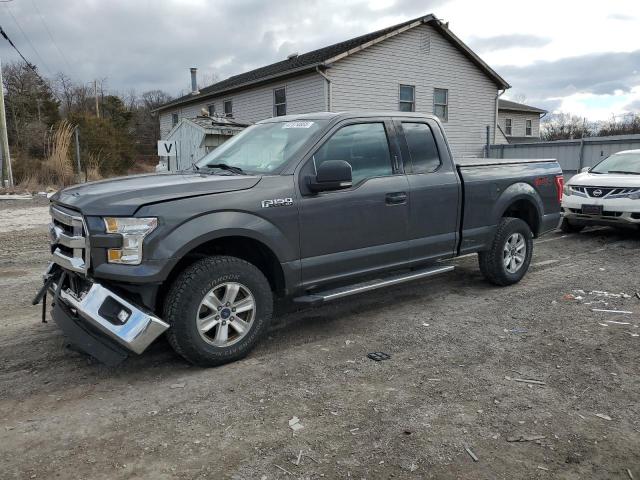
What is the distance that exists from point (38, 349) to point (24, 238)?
5.93 meters

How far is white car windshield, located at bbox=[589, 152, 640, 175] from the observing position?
31.6ft

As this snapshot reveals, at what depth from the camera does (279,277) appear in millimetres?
4266

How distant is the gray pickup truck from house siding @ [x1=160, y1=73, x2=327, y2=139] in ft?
45.9

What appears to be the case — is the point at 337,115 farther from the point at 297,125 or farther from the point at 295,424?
the point at 295,424

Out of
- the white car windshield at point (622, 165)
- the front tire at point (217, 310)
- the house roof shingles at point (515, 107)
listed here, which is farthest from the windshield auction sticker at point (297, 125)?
the house roof shingles at point (515, 107)

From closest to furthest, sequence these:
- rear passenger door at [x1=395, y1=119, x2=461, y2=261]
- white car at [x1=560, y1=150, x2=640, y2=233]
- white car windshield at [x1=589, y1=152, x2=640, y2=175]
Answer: rear passenger door at [x1=395, y1=119, x2=461, y2=261]
white car at [x1=560, y1=150, x2=640, y2=233]
white car windshield at [x1=589, y1=152, x2=640, y2=175]

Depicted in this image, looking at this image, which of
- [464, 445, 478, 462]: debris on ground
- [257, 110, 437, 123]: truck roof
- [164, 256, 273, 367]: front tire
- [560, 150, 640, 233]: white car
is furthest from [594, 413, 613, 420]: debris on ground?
[560, 150, 640, 233]: white car

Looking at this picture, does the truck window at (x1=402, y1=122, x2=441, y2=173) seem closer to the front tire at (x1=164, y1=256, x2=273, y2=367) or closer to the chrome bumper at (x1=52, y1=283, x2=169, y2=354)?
the front tire at (x1=164, y1=256, x2=273, y2=367)

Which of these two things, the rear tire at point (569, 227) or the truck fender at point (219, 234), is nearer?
the truck fender at point (219, 234)

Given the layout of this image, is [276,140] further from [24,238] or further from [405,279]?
[24,238]

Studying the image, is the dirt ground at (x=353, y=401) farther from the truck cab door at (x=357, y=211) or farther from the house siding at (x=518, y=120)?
the house siding at (x=518, y=120)

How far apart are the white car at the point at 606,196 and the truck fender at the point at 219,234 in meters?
7.04

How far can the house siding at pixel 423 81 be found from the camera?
19359 mm

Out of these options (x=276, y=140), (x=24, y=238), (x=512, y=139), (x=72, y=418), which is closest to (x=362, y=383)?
(x=72, y=418)
